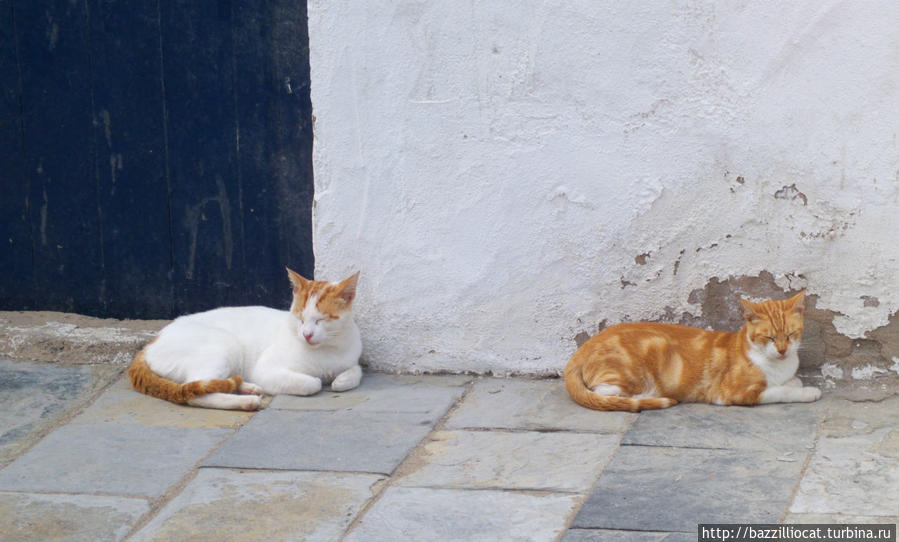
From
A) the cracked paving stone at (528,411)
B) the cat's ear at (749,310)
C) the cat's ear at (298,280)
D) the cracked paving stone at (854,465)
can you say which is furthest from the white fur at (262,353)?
the cracked paving stone at (854,465)

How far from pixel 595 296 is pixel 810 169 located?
102 centimetres

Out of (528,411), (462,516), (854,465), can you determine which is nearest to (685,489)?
(854,465)

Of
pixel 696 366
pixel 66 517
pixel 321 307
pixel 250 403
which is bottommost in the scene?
pixel 66 517

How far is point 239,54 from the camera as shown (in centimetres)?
519

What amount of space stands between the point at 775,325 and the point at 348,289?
5.79 feet

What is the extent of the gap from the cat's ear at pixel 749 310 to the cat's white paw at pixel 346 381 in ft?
5.45

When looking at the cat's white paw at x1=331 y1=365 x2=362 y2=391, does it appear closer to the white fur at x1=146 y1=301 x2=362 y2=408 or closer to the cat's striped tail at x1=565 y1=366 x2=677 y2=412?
the white fur at x1=146 y1=301 x2=362 y2=408

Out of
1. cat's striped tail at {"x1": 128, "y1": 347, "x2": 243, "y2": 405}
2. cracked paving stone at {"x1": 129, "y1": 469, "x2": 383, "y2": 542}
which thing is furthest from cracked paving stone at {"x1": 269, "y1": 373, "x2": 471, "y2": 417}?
cracked paving stone at {"x1": 129, "y1": 469, "x2": 383, "y2": 542}

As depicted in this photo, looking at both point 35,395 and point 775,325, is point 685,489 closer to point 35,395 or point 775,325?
point 775,325

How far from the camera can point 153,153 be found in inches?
213

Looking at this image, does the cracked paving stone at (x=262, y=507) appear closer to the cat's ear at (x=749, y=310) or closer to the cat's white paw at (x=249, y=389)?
the cat's white paw at (x=249, y=389)

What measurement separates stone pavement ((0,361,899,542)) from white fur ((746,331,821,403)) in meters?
0.05

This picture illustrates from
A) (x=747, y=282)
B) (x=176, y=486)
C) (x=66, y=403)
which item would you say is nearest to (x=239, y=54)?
(x=66, y=403)

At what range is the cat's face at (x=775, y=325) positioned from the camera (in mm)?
4348
